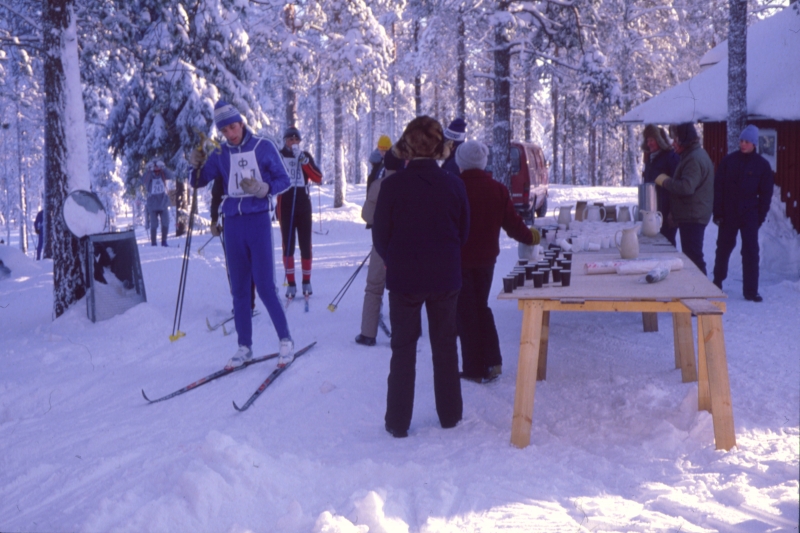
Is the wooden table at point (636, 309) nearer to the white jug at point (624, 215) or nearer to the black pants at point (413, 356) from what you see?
the black pants at point (413, 356)

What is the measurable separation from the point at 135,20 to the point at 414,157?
378 inches

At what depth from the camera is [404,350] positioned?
4.65m

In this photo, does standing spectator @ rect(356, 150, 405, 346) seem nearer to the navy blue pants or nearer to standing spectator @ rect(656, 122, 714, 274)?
the navy blue pants

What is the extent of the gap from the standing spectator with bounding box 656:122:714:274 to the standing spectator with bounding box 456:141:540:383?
284 cm

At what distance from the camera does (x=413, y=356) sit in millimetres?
4684

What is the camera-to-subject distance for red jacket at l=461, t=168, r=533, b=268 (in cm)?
542

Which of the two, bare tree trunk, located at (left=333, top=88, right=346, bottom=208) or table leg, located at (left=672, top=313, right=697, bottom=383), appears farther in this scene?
bare tree trunk, located at (left=333, top=88, right=346, bottom=208)

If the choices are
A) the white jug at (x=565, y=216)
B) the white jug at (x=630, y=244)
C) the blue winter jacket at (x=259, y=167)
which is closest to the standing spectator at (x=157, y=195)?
the blue winter jacket at (x=259, y=167)

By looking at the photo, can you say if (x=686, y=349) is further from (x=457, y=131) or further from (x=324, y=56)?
(x=324, y=56)

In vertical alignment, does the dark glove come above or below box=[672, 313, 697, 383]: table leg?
above

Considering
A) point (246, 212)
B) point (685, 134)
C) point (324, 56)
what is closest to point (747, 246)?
point (685, 134)

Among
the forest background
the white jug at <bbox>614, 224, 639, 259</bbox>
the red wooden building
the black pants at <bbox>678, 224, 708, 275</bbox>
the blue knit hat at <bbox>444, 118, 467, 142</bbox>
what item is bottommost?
the black pants at <bbox>678, 224, 708, 275</bbox>

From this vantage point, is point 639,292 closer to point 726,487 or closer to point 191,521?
point 726,487

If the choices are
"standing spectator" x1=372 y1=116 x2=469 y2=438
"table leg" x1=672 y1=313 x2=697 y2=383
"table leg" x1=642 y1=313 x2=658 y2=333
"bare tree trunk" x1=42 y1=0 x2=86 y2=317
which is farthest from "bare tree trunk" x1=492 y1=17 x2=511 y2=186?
"standing spectator" x1=372 y1=116 x2=469 y2=438
